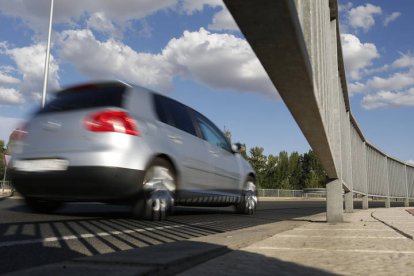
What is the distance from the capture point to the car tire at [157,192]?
4.06 meters

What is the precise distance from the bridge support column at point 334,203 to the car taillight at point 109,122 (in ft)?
19.8

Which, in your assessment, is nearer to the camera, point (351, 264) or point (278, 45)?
point (278, 45)

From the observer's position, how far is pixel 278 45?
288 cm

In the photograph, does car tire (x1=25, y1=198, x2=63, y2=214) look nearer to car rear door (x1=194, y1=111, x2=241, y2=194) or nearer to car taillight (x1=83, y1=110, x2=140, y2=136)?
car rear door (x1=194, y1=111, x2=241, y2=194)

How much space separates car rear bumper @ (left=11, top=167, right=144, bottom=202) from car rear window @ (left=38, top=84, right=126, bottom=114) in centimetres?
46

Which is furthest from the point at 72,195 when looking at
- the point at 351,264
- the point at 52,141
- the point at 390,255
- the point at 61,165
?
the point at 390,255

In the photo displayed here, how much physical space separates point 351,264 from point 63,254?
6.87 feet

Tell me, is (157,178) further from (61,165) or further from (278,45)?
(278,45)

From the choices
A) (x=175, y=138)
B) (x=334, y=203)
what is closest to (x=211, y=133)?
(x=175, y=138)

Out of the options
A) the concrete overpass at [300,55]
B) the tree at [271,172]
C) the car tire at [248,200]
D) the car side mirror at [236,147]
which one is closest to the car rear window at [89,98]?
the concrete overpass at [300,55]

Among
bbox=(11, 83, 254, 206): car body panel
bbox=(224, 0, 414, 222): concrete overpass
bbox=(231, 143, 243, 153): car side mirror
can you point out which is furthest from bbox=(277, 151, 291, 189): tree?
bbox=(11, 83, 254, 206): car body panel

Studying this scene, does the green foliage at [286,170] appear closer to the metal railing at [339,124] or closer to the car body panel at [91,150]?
the metal railing at [339,124]

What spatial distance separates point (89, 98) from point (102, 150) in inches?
15.6

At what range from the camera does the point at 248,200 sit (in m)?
8.60
